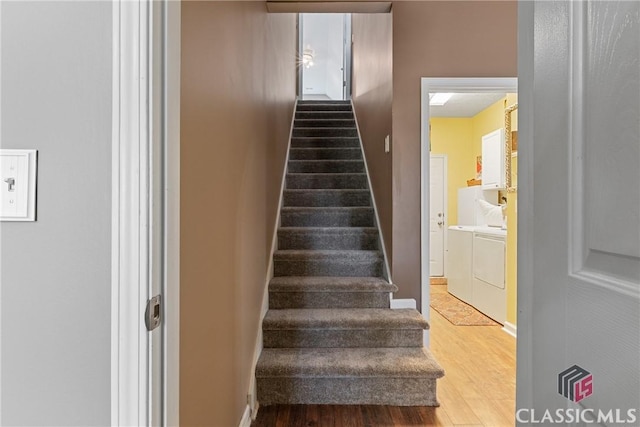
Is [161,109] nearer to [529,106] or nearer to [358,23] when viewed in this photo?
[529,106]

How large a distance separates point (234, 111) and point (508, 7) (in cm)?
225

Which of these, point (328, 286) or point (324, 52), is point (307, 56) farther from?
point (328, 286)

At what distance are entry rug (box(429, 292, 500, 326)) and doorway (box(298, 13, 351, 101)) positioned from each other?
12.6 ft

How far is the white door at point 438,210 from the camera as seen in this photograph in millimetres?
5506

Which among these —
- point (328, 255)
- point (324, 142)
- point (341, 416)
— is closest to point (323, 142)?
point (324, 142)

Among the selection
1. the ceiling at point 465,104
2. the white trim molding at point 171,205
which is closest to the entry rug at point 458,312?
the ceiling at point 465,104

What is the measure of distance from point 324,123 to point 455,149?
99.6 inches

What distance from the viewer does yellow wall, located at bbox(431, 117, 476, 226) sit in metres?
5.44

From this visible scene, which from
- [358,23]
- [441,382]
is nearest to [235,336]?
[441,382]

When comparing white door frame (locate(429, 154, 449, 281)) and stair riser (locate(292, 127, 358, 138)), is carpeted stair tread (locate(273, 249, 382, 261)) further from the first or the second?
white door frame (locate(429, 154, 449, 281))

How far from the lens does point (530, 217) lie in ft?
2.18

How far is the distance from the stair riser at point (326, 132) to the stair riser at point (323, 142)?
179mm

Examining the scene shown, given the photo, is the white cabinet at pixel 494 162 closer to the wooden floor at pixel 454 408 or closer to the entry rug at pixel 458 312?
the entry rug at pixel 458 312

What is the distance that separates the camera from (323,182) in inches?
132
